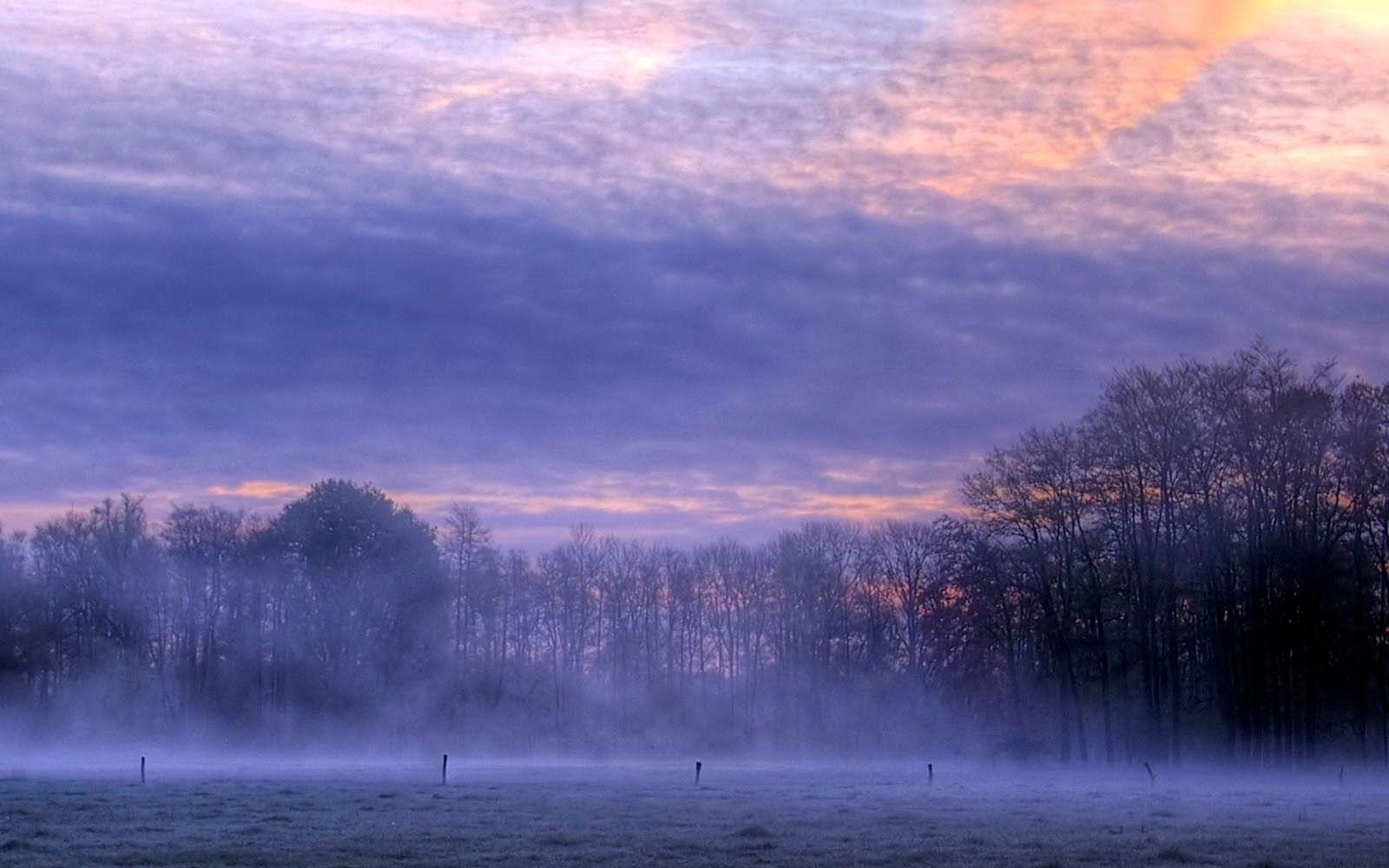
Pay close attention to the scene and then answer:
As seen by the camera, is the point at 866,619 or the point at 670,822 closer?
the point at 670,822

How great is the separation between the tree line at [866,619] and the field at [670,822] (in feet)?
48.6

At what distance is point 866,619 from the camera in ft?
295

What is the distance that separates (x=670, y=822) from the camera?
29.9 meters

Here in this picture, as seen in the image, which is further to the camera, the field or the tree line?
the tree line

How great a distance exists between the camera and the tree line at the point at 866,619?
61.9 meters

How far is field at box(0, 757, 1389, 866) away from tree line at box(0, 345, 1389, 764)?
48.6ft

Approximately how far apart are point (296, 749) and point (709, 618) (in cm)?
2954

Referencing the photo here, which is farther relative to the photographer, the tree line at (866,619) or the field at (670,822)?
the tree line at (866,619)

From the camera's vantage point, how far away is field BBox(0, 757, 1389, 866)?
23.4 metres

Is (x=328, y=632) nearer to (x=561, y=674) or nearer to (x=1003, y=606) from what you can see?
(x=561, y=674)

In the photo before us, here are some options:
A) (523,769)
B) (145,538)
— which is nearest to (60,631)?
(145,538)

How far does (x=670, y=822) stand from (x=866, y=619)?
61.1 meters

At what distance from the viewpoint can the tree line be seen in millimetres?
61875

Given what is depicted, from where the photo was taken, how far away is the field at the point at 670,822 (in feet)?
76.9
